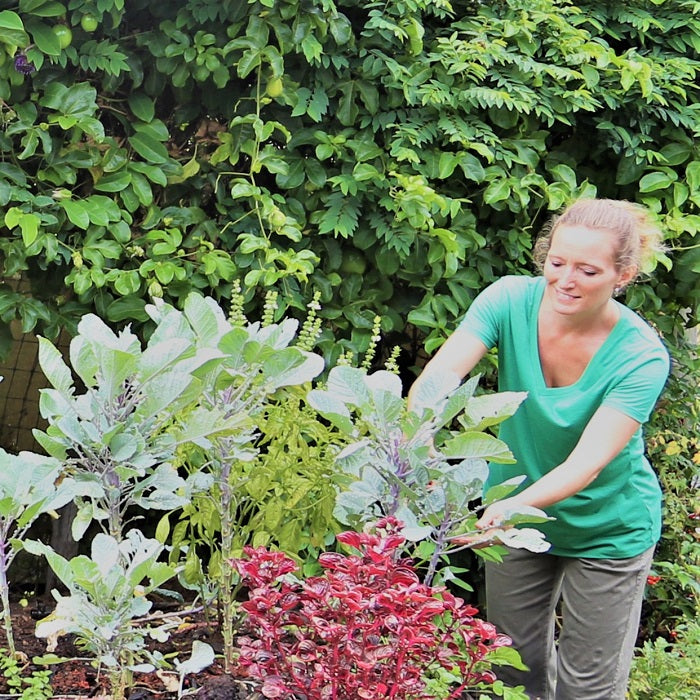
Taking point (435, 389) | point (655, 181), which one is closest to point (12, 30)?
point (435, 389)

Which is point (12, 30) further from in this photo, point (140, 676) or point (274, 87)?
point (140, 676)

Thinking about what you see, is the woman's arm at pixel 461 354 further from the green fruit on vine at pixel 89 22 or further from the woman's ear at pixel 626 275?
the green fruit on vine at pixel 89 22

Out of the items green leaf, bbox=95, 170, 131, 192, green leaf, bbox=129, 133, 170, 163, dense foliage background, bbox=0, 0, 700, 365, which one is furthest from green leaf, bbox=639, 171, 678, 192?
green leaf, bbox=95, 170, 131, 192

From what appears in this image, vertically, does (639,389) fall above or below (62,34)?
below

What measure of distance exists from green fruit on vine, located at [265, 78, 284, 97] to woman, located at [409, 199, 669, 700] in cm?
86

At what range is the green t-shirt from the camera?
225cm

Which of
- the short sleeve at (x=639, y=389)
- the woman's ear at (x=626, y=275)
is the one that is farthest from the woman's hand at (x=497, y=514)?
the woman's ear at (x=626, y=275)

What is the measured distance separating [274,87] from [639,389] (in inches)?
52.1

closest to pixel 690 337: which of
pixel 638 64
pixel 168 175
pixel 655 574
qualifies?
pixel 655 574

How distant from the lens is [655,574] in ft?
11.2

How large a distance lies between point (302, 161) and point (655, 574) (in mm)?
1848

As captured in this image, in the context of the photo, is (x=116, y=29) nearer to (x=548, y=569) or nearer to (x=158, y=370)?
Result: (x=158, y=370)

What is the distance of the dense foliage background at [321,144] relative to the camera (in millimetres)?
2688

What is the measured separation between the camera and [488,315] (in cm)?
235
